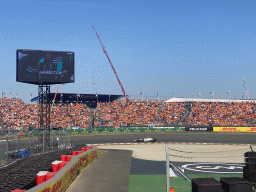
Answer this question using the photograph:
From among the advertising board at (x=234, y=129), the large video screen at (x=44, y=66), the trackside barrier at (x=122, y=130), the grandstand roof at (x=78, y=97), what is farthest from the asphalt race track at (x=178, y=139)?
the grandstand roof at (x=78, y=97)

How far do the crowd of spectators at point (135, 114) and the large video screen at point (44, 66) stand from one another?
30014mm

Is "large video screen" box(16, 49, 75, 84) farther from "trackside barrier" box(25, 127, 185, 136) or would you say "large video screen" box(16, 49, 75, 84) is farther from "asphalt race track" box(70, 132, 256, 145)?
"trackside barrier" box(25, 127, 185, 136)

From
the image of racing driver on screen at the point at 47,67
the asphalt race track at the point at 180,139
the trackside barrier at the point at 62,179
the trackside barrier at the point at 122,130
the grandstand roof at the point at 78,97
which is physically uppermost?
the image of racing driver on screen at the point at 47,67

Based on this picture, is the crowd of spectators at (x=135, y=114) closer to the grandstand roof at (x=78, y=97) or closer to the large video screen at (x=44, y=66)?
the grandstand roof at (x=78, y=97)

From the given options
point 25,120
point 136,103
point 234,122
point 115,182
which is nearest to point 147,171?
point 115,182

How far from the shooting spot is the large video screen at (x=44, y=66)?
2616cm

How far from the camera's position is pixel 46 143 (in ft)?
85.9

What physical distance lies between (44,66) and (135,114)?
41.3 metres

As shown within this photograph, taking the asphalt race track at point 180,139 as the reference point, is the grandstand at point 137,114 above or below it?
above

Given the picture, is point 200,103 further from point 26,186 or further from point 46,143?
point 26,186

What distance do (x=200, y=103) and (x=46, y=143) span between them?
5298 cm

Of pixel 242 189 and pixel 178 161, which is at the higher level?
pixel 242 189

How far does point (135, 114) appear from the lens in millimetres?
66000

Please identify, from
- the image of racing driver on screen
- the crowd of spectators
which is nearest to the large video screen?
the image of racing driver on screen
